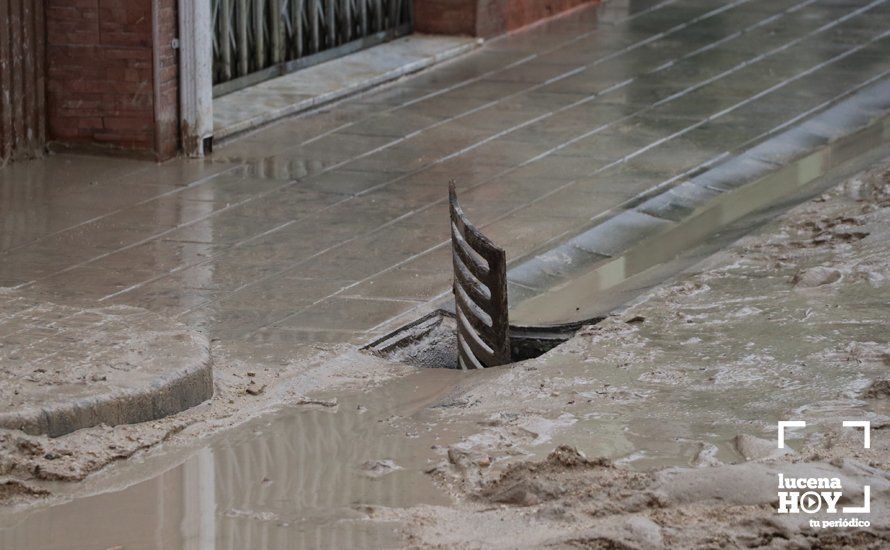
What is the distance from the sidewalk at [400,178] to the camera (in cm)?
786

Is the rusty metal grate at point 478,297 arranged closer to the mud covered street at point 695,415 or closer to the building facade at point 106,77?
the mud covered street at point 695,415

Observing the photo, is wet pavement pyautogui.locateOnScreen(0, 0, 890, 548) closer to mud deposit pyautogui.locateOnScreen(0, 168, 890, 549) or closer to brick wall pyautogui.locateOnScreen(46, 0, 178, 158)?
mud deposit pyautogui.locateOnScreen(0, 168, 890, 549)

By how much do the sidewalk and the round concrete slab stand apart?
616 millimetres

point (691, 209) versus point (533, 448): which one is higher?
point (533, 448)

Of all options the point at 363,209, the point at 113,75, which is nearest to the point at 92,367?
the point at 363,209

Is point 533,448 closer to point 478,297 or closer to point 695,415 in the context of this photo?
point 695,415

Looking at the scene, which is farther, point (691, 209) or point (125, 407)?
point (691, 209)

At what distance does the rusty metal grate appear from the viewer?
6617 millimetres

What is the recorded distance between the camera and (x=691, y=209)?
9.58 m

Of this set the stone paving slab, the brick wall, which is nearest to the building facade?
the brick wall

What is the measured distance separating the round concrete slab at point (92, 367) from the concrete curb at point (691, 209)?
202 cm

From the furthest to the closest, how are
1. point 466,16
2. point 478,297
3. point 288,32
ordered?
point 466,16 → point 288,32 → point 478,297
